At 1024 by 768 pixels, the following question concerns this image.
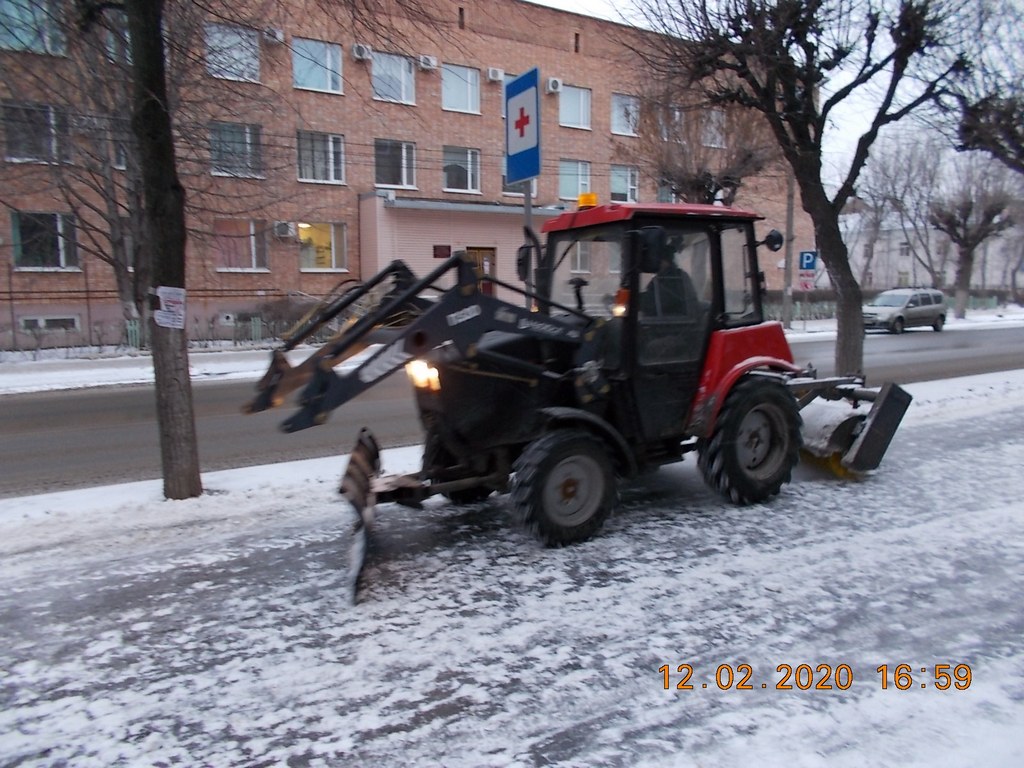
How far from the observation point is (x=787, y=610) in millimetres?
4129

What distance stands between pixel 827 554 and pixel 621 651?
78.5 inches

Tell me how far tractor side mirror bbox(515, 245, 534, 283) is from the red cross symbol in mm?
2236

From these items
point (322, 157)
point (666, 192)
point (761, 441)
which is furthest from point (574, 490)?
point (322, 157)

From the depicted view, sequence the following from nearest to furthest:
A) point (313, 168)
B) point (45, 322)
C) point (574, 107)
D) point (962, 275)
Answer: point (45, 322)
point (313, 168)
point (574, 107)
point (962, 275)

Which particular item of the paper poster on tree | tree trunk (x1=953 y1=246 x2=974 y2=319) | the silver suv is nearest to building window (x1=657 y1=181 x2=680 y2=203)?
the silver suv

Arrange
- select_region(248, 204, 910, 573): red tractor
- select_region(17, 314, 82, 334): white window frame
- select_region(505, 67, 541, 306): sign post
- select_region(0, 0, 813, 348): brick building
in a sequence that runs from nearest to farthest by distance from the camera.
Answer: select_region(248, 204, 910, 573): red tractor
select_region(505, 67, 541, 306): sign post
select_region(0, 0, 813, 348): brick building
select_region(17, 314, 82, 334): white window frame

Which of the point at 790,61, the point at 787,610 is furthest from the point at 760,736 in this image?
the point at 790,61

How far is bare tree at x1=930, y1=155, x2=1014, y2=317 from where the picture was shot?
3350cm

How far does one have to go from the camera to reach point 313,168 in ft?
83.1

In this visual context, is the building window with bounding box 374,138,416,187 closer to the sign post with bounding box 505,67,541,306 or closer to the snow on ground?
the sign post with bounding box 505,67,541,306

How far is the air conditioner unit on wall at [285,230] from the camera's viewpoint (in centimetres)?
2391

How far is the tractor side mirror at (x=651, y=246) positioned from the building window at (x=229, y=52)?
6974 millimetres

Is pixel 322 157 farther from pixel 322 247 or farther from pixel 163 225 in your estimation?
pixel 163 225

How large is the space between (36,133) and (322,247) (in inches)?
405
